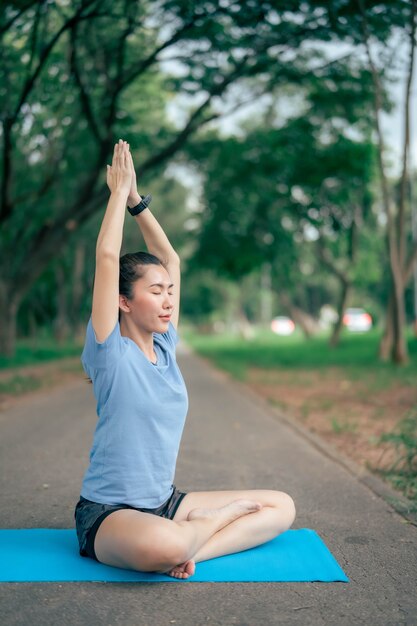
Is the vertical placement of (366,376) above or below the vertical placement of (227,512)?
below

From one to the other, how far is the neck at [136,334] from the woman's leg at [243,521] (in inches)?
36.2

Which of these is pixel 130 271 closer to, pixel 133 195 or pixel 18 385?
pixel 133 195

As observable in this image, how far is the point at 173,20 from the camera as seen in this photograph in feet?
42.1

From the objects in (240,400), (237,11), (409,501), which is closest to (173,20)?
(237,11)

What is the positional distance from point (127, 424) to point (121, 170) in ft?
4.25

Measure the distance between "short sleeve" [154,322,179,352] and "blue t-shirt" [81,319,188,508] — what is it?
34cm

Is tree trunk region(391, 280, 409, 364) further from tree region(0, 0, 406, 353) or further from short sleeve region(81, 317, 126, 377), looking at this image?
short sleeve region(81, 317, 126, 377)

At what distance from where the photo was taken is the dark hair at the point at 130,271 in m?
3.67

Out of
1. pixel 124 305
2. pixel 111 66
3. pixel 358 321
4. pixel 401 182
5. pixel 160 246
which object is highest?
pixel 111 66

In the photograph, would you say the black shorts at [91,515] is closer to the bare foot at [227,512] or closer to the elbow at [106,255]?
the bare foot at [227,512]

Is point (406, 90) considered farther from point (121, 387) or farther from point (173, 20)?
point (121, 387)

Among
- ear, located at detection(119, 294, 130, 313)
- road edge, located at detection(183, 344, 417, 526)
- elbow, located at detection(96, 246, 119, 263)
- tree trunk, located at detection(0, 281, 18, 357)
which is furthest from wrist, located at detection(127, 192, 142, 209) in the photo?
tree trunk, located at detection(0, 281, 18, 357)

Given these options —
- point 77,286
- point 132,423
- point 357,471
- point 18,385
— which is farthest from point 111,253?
point 77,286

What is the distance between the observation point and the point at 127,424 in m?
3.54
